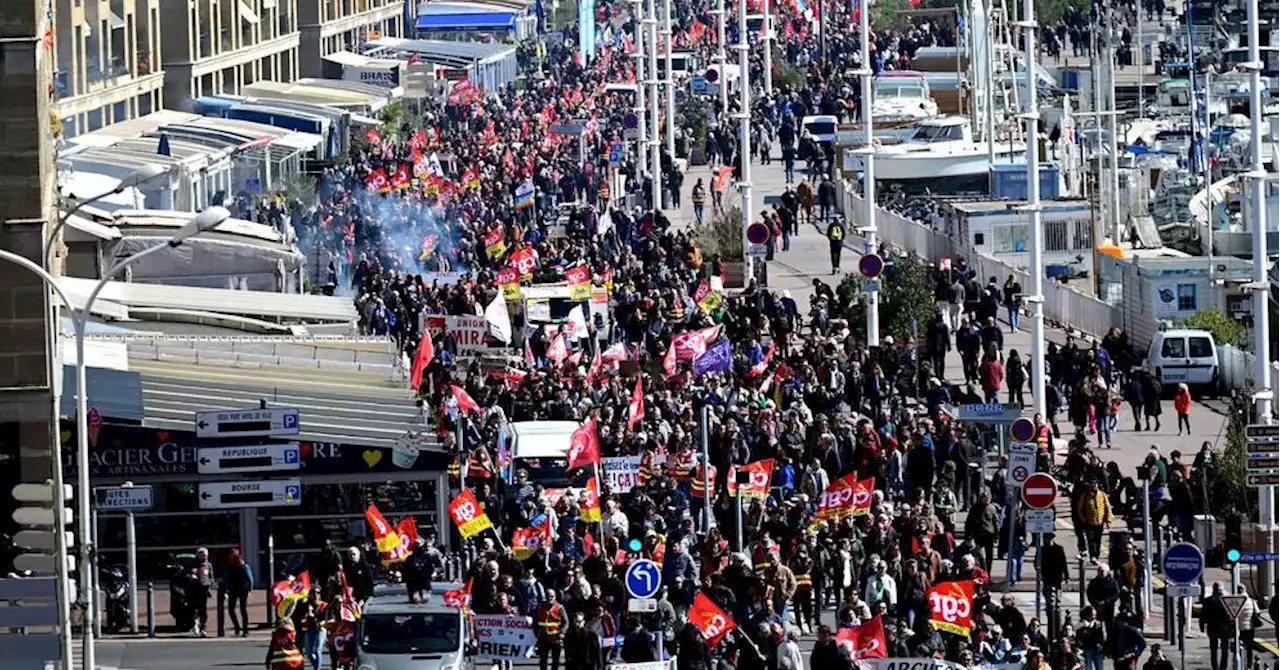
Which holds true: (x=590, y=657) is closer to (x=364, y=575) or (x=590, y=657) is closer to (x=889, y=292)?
(x=364, y=575)

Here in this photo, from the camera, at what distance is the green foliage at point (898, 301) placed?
58562 millimetres

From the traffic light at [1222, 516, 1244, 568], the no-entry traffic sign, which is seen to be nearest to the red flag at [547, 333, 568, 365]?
the no-entry traffic sign

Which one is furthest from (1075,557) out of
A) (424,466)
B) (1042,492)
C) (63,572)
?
(63,572)

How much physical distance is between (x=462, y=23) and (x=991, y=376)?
9465 centimetres

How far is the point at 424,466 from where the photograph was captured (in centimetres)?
4378

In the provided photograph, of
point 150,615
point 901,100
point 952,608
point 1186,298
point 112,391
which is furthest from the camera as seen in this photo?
point 901,100

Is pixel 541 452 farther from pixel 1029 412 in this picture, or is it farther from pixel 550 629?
pixel 550 629

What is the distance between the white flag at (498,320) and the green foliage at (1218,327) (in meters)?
11.4

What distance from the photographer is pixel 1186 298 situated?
60688 millimetres

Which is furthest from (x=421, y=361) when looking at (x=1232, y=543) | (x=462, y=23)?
(x=462, y=23)

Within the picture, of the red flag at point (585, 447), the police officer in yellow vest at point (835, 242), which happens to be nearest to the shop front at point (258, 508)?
the red flag at point (585, 447)

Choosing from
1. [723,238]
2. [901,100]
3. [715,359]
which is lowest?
[715,359]

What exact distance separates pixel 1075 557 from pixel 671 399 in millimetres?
8782

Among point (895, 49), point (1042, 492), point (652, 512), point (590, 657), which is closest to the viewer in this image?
point (590, 657)
